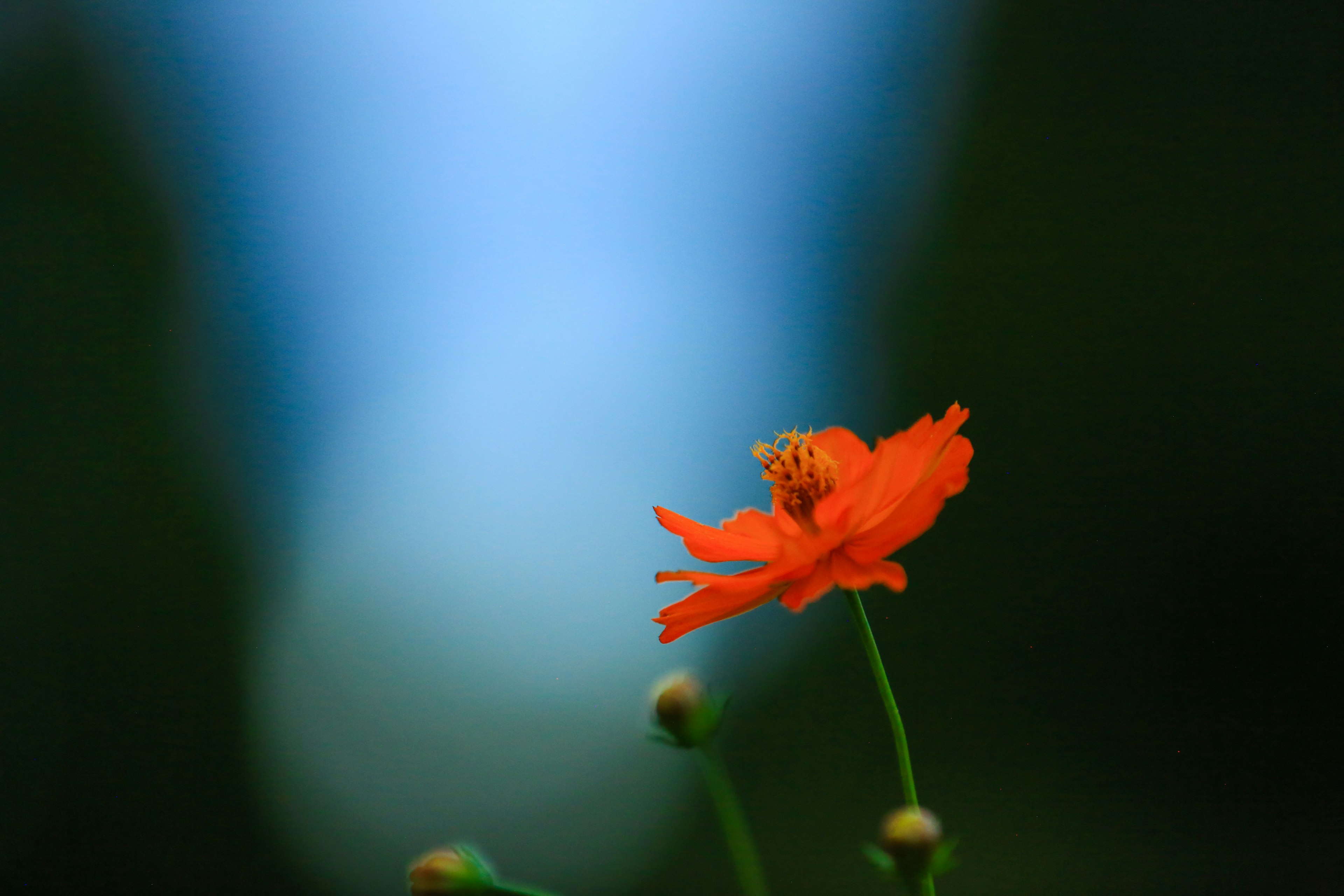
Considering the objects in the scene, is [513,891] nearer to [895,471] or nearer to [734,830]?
[734,830]

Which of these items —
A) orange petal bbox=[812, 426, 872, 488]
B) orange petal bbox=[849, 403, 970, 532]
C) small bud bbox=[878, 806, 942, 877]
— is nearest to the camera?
small bud bbox=[878, 806, 942, 877]

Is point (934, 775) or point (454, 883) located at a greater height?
point (454, 883)

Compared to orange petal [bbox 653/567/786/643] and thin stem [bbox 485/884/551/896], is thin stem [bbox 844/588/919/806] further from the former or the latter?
thin stem [bbox 485/884/551/896]

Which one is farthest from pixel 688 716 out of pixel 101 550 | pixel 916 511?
pixel 101 550

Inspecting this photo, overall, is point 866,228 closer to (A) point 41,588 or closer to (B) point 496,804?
(B) point 496,804

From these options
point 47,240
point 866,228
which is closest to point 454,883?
point 866,228

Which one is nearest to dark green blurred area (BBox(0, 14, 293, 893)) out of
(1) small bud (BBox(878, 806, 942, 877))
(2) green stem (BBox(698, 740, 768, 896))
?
(2) green stem (BBox(698, 740, 768, 896))
